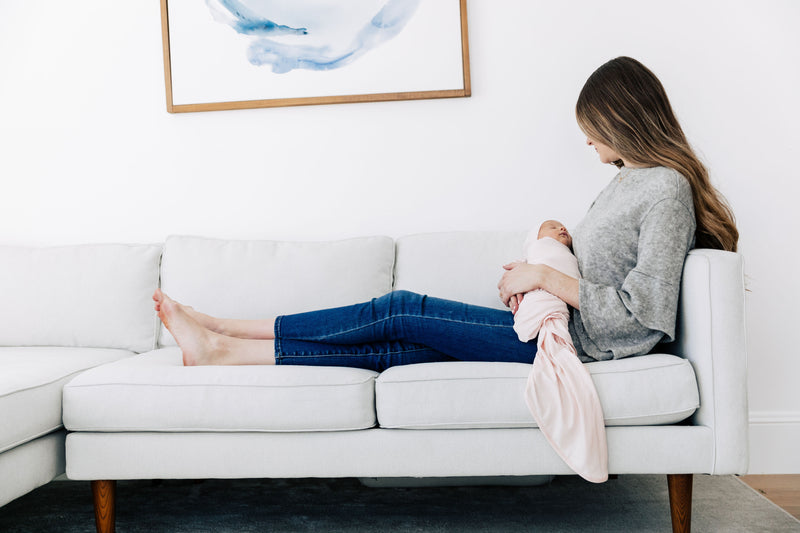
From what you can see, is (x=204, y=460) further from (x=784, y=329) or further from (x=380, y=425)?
(x=784, y=329)

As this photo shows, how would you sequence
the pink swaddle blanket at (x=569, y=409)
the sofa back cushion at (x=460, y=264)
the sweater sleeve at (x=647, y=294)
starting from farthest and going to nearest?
the sofa back cushion at (x=460, y=264) → the sweater sleeve at (x=647, y=294) → the pink swaddle blanket at (x=569, y=409)

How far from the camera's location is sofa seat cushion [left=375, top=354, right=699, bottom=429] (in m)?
1.43

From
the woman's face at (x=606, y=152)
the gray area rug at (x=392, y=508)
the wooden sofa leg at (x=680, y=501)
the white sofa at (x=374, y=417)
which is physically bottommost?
the gray area rug at (x=392, y=508)

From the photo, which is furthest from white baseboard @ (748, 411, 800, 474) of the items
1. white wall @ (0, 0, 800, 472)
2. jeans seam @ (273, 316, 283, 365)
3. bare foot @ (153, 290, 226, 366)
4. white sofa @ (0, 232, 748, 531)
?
bare foot @ (153, 290, 226, 366)

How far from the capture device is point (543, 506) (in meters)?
1.82

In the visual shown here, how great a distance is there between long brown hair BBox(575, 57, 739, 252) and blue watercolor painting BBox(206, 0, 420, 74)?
0.92m

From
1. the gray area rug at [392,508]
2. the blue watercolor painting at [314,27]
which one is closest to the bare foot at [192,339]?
the gray area rug at [392,508]

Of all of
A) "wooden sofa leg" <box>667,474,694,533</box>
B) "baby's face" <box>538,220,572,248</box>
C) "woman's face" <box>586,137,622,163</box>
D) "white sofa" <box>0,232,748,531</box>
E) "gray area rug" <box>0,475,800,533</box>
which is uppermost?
"woman's face" <box>586,137,622,163</box>

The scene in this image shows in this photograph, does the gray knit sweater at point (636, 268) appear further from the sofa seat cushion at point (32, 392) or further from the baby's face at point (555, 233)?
the sofa seat cushion at point (32, 392)

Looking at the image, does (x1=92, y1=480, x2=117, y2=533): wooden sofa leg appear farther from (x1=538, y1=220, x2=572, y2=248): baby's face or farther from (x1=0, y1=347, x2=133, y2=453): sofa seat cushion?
(x1=538, y1=220, x2=572, y2=248): baby's face

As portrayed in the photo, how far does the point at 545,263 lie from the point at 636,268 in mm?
231

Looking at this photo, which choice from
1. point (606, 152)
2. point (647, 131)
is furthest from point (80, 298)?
point (647, 131)

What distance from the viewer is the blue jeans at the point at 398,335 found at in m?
1.60

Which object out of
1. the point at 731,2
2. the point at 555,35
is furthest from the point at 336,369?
the point at 731,2
